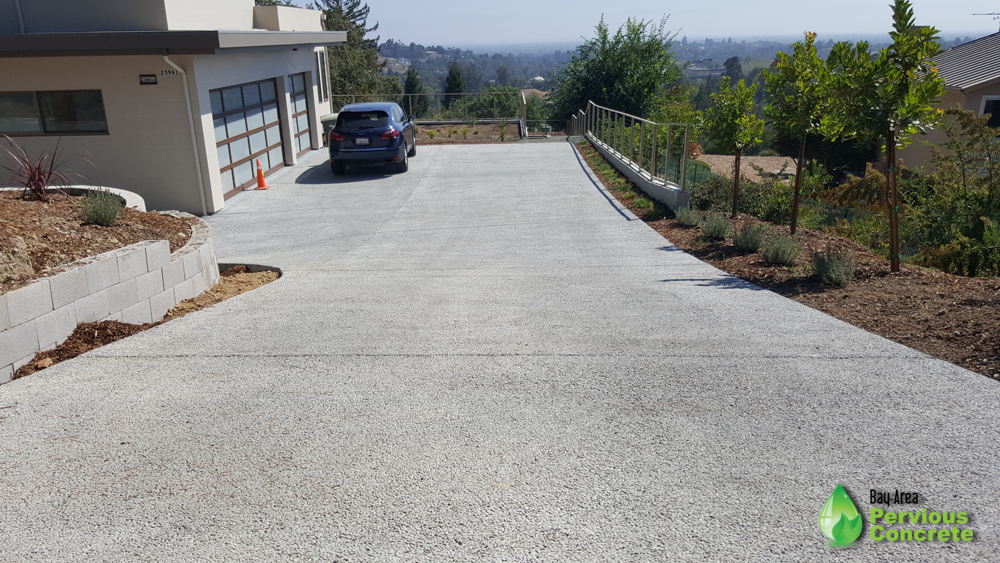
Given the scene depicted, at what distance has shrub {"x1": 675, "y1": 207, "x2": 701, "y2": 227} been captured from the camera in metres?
11.6

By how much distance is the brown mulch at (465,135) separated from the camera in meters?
25.6

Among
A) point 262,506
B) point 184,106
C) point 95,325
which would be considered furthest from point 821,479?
point 184,106

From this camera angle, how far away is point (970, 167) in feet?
45.3

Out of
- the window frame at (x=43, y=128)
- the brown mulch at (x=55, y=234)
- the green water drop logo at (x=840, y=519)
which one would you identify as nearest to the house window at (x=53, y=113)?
the window frame at (x=43, y=128)

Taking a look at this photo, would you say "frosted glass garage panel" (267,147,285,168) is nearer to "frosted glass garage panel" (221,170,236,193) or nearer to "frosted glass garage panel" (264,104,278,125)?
"frosted glass garage panel" (264,104,278,125)

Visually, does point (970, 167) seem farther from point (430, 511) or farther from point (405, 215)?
point (430, 511)

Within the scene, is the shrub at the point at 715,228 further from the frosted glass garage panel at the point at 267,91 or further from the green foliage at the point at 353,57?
the green foliage at the point at 353,57

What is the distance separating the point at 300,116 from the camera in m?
21.7

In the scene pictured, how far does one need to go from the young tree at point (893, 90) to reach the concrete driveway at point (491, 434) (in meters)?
2.10

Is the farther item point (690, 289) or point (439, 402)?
point (690, 289)

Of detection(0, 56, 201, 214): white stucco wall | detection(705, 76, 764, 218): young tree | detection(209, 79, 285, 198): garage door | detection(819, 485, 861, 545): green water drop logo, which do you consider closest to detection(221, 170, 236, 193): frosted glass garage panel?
detection(209, 79, 285, 198): garage door

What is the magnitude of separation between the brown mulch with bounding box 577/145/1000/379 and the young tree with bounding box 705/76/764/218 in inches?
95.4

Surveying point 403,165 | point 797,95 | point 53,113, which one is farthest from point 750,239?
point 53,113

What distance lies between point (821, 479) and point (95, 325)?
19.0ft
